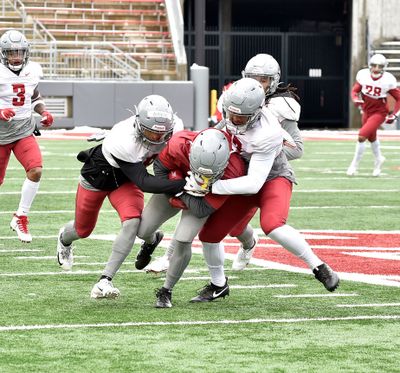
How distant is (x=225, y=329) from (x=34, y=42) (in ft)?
67.1

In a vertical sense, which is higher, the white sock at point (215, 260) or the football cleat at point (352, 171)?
the white sock at point (215, 260)

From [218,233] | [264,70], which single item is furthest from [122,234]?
[264,70]

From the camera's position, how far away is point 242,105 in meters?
6.79

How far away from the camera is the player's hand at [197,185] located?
675 centimetres

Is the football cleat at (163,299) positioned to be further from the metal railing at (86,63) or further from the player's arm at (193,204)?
the metal railing at (86,63)

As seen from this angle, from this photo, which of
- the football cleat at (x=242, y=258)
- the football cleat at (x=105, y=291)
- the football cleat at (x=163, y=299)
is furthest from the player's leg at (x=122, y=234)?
the football cleat at (x=242, y=258)

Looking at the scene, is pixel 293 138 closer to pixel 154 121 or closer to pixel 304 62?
pixel 154 121

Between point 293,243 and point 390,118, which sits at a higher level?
point 390,118

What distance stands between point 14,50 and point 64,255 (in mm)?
2422

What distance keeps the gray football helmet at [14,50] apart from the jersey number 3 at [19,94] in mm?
140

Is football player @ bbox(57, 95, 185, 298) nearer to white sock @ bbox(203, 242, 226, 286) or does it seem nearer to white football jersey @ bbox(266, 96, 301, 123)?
white sock @ bbox(203, 242, 226, 286)

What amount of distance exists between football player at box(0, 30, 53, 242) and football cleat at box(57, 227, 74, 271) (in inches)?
64.2

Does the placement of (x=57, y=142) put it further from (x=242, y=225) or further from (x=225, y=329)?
(x=225, y=329)

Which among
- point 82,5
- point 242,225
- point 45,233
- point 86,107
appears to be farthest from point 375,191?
point 82,5
